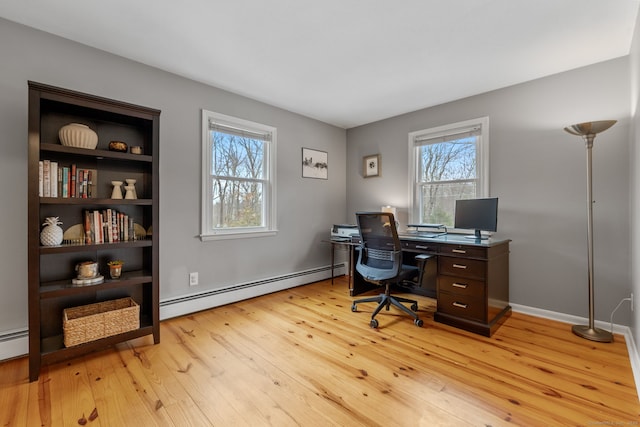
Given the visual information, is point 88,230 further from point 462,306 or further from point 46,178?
point 462,306

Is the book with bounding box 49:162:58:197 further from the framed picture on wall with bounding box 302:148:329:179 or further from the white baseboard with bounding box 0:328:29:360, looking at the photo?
the framed picture on wall with bounding box 302:148:329:179

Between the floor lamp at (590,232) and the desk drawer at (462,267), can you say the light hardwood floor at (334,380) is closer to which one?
the floor lamp at (590,232)

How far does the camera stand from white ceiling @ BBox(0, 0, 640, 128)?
1876mm

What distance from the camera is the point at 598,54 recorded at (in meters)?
2.41

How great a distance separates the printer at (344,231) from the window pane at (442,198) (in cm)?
90

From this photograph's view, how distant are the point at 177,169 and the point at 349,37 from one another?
1981 millimetres

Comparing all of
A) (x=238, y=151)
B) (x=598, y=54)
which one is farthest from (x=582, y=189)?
(x=238, y=151)

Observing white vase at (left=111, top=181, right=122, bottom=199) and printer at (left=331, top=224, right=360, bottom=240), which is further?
printer at (left=331, top=224, right=360, bottom=240)

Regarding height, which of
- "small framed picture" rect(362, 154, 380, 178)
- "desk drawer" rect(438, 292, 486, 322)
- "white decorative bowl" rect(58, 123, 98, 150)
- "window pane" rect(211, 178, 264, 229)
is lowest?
"desk drawer" rect(438, 292, 486, 322)

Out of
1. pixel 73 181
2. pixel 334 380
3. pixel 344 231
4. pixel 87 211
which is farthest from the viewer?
pixel 344 231

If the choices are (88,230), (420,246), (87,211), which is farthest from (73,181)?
(420,246)

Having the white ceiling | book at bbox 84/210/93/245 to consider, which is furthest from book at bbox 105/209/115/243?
the white ceiling

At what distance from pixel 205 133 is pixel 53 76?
1.19m

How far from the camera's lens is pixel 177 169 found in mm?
2799
